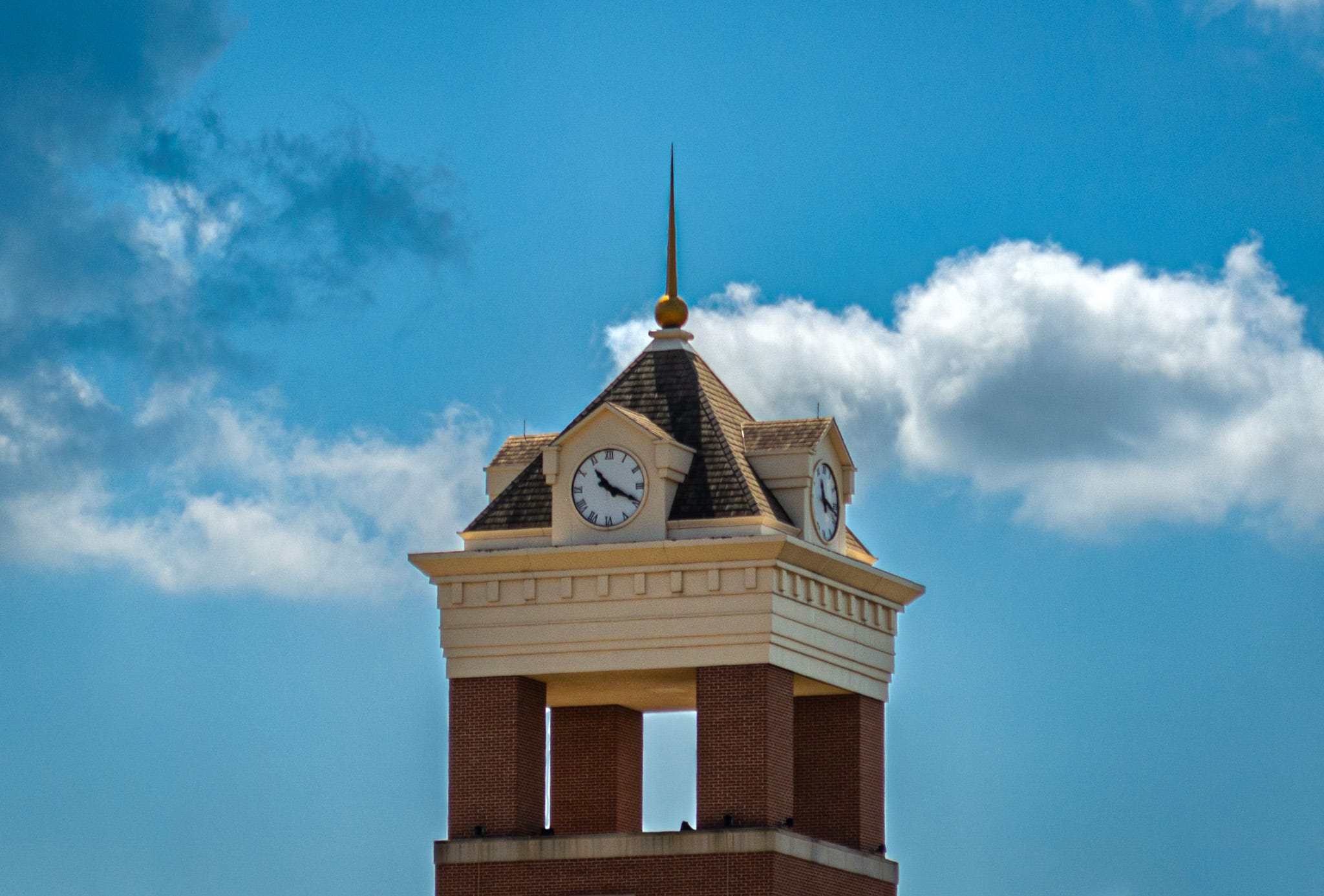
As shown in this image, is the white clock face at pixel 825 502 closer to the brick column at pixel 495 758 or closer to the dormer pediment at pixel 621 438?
the dormer pediment at pixel 621 438

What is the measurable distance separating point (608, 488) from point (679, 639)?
337 centimetres

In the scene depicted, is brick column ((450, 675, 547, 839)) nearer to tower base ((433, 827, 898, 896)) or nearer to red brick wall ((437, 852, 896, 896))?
tower base ((433, 827, 898, 896))

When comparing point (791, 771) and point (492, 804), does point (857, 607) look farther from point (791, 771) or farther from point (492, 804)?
point (492, 804)

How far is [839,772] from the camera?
65625mm

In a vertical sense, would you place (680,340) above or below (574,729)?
above

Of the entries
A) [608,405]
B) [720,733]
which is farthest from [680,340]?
[720,733]

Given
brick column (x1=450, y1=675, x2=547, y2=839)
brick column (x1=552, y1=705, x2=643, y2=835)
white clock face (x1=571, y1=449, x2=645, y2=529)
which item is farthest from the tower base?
white clock face (x1=571, y1=449, x2=645, y2=529)

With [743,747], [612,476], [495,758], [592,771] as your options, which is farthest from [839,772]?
[612,476]

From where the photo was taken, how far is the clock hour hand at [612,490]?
63.4 m

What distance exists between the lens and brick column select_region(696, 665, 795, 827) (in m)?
61.6

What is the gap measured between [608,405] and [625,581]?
343 centimetres

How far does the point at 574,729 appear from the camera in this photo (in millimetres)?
67500

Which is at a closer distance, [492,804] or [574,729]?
[492,804]

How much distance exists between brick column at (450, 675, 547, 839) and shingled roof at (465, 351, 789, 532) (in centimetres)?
330
